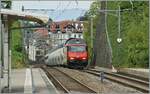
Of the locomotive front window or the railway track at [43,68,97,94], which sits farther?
the locomotive front window

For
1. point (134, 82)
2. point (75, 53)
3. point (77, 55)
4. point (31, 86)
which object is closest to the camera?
point (31, 86)

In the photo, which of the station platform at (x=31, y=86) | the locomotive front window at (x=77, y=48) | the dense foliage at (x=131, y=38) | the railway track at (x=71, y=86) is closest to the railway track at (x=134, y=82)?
the railway track at (x=71, y=86)

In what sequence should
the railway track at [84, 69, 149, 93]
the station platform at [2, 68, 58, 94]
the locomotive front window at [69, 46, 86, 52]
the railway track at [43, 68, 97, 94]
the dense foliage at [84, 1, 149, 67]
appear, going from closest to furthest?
1. the station platform at [2, 68, 58, 94]
2. the railway track at [43, 68, 97, 94]
3. the railway track at [84, 69, 149, 93]
4. the dense foliage at [84, 1, 149, 67]
5. the locomotive front window at [69, 46, 86, 52]

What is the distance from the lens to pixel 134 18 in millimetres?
61156

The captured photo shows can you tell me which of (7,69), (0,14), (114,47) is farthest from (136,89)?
(114,47)

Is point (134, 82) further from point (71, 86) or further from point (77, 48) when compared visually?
point (77, 48)

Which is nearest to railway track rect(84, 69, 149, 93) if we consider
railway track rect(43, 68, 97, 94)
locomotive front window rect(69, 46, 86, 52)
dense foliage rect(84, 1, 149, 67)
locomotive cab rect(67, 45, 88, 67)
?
railway track rect(43, 68, 97, 94)

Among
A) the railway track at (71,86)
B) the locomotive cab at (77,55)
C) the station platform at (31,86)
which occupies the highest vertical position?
the locomotive cab at (77,55)

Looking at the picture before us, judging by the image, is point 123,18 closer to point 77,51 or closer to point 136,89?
point 77,51

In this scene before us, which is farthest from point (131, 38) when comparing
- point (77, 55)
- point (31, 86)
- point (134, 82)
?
point (31, 86)

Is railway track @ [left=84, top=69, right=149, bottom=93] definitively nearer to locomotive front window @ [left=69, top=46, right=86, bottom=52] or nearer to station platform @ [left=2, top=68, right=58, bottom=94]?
station platform @ [left=2, top=68, right=58, bottom=94]

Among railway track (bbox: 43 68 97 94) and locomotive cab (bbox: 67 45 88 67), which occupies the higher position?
locomotive cab (bbox: 67 45 88 67)

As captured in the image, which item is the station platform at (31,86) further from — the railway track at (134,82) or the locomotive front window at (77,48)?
the locomotive front window at (77,48)

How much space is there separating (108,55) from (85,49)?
8.47 feet
